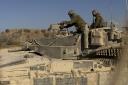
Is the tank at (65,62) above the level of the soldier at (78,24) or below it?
below

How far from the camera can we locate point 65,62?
36.8 ft

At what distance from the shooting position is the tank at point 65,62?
10.7 metres

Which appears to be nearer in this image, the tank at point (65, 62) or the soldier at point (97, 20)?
the tank at point (65, 62)

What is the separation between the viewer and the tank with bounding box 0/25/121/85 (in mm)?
10680

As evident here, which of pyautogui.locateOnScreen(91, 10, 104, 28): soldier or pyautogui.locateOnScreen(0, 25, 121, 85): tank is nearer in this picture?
pyautogui.locateOnScreen(0, 25, 121, 85): tank

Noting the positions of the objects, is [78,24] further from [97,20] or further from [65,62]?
[65,62]

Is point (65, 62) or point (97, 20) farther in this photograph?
point (97, 20)

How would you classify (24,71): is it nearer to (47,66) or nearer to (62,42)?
(47,66)

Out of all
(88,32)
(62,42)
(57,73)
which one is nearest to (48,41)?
(62,42)

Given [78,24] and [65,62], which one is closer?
[65,62]

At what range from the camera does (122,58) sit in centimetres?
419

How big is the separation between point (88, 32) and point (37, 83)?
3.53 metres

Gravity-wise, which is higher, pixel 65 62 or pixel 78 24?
pixel 78 24

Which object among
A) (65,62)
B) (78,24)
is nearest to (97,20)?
(78,24)
